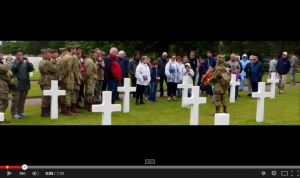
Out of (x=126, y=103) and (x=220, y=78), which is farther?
(x=126, y=103)

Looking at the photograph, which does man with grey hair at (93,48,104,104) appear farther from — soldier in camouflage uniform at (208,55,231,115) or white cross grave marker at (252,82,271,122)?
white cross grave marker at (252,82,271,122)

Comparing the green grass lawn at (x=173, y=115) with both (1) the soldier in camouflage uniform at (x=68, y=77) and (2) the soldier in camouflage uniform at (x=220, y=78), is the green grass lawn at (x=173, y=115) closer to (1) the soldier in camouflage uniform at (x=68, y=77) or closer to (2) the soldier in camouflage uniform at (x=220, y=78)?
(1) the soldier in camouflage uniform at (x=68, y=77)

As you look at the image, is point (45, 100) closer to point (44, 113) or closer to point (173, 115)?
point (44, 113)

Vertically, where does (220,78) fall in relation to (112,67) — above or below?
below

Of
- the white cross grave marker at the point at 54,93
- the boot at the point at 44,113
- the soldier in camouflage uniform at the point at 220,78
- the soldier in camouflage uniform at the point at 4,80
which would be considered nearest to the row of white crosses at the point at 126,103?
the white cross grave marker at the point at 54,93

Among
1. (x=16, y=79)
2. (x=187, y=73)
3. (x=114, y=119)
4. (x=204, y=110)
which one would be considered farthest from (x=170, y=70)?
(x=16, y=79)

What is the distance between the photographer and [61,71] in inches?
313

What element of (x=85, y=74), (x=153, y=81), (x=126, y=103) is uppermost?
(x=85, y=74)

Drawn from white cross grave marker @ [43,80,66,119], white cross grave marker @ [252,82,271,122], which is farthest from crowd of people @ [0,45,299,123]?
white cross grave marker @ [252,82,271,122]

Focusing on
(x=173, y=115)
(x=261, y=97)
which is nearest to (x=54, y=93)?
(x=173, y=115)

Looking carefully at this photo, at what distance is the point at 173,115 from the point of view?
27.0 feet

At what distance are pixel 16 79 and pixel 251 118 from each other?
216 inches

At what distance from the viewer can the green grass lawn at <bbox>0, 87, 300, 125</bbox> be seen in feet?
23.7

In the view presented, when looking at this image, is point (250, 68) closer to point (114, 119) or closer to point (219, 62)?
point (219, 62)
